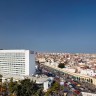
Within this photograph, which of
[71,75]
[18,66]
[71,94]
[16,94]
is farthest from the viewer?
[71,75]

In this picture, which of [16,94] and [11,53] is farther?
[11,53]

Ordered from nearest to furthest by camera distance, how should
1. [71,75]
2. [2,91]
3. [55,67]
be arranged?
[2,91] → [71,75] → [55,67]

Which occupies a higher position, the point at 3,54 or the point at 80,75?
the point at 3,54

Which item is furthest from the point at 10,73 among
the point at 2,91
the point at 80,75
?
the point at 2,91

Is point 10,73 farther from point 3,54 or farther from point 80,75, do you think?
point 80,75

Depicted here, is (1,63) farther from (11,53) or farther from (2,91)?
(2,91)

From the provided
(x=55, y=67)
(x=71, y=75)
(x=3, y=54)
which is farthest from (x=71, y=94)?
(x=55, y=67)
